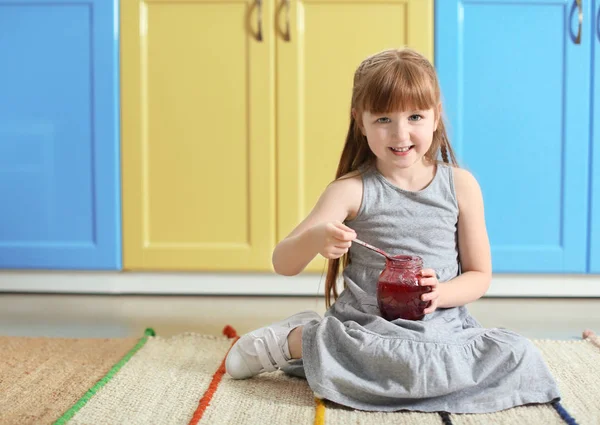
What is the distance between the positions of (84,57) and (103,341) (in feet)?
2.73

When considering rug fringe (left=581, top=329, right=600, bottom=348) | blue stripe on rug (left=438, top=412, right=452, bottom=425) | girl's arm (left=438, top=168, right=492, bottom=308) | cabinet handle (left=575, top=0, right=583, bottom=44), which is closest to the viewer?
blue stripe on rug (left=438, top=412, right=452, bottom=425)

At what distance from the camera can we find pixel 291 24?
207 centimetres

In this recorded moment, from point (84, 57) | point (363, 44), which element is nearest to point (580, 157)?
point (363, 44)

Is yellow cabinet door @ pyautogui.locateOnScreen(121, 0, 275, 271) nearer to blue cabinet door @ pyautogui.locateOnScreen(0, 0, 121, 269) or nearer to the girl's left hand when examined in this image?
blue cabinet door @ pyautogui.locateOnScreen(0, 0, 121, 269)

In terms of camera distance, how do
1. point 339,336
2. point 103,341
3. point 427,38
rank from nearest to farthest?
point 339,336
point 103,341
point 427,38

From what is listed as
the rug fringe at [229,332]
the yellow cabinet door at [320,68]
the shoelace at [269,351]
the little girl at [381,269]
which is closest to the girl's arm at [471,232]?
the little girl at [381,269]

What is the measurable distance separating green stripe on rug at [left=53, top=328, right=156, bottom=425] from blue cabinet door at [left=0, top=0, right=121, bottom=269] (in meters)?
0.57

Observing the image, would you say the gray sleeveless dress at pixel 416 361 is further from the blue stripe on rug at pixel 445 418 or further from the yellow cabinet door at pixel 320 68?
the yellow cabinet door at pixel 320 68

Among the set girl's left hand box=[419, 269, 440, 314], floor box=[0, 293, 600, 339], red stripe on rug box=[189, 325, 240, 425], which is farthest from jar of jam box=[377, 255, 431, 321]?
floor box=[0, 293, 600, 339]

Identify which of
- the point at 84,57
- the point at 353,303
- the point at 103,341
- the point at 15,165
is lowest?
the point at 103,341

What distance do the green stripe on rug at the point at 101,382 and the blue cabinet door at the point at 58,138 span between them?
57 centimetres

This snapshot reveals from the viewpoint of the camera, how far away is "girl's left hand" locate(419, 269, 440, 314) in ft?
3.91

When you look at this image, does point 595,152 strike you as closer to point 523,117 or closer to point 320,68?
point 523,117

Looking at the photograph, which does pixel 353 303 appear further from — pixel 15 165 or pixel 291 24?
pixel 15 165
